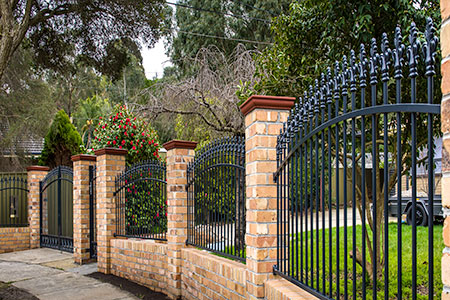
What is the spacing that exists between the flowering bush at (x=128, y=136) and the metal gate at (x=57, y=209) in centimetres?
119

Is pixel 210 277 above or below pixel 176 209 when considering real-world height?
below

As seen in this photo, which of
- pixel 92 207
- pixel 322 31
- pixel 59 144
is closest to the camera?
pixel 322 31

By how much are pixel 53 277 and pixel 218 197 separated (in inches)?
167

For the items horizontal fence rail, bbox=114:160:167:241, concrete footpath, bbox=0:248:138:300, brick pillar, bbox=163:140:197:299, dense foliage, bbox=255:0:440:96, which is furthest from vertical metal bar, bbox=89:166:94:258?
dense foliage, bbox=255:0:440:96

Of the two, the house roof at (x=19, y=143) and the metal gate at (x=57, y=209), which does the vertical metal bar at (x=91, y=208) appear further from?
the house roof at (x=19, y=143)

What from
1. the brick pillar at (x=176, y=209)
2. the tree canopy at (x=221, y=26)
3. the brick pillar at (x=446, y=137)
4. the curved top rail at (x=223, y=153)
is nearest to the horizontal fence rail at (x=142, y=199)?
the brick pillar at (x=176, y=209)

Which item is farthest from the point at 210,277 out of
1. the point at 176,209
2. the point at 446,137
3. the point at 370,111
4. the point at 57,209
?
the point at 57,209

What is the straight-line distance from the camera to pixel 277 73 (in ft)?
20.8

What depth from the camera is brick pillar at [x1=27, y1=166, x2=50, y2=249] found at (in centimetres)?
1155

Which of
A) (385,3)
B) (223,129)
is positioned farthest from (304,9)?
(223,129)

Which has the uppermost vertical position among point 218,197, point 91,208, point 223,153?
point 223,153

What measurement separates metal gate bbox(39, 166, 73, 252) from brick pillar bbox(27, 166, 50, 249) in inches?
4.8

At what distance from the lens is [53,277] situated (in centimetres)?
791

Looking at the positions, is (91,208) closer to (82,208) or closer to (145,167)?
(82,208)
